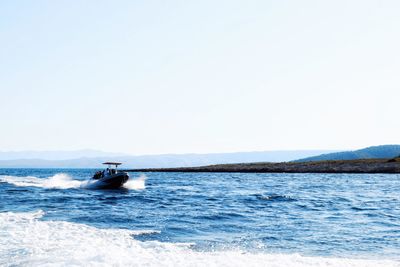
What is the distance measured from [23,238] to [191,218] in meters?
10.2

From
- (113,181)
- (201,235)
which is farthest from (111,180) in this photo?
(201,235)

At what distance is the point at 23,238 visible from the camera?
1748cm

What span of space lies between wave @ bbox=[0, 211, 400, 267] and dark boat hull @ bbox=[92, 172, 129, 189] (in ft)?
107

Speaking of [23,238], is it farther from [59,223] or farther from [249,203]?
[249,203]

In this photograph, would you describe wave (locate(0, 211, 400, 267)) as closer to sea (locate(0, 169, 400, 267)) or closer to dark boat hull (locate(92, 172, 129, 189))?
sea (locate(0, 169, 400, 267))

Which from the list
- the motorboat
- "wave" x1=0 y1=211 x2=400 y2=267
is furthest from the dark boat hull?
"wave" x1=0 y1=211 x2=400 y2=267

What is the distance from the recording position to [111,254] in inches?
572

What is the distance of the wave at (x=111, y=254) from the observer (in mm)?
Answer: 13586

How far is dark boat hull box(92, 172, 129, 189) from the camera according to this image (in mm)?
52094

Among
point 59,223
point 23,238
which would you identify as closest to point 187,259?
point 23,238

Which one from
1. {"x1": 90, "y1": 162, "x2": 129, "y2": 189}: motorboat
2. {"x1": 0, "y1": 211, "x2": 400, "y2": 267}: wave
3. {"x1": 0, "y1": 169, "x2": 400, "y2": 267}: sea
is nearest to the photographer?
{"x1": 0, "y1": 211, "x2": 400, "y2": 267}: wave

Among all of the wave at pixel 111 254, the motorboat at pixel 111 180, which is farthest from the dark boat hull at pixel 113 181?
the wave at pixel 111 254

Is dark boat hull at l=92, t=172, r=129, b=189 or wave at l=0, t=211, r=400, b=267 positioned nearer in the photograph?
wave at l=0, t=211, r=400, b=267

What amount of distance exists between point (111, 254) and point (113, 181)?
126 feet
